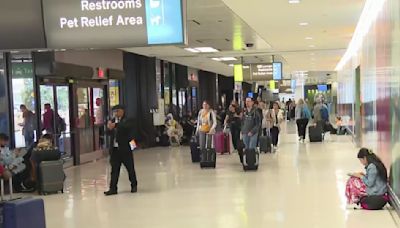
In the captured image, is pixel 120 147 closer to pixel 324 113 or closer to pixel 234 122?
pixel 234 122

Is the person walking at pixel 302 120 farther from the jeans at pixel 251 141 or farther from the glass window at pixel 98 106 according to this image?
the jeans at pixel 251 141

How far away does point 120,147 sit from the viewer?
32.8 feet

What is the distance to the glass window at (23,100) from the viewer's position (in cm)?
1293

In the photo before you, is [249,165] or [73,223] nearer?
[73,223]

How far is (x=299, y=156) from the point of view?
1535 centimetres

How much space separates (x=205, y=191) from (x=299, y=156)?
606 centimetres

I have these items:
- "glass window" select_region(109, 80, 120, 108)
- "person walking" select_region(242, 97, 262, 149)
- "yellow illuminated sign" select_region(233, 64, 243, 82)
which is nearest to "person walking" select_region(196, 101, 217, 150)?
"person walking" select_region(242, 97, 262, 149)

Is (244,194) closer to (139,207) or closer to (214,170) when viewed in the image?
(139,207)

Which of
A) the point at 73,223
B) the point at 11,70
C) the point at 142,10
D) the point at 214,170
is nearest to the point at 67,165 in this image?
the point at 11,70

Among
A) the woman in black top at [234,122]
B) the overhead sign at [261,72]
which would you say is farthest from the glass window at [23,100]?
the overhead sign at [261,72]

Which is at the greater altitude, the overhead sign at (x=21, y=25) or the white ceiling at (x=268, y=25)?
the white ceiling at (x=268, y=25)

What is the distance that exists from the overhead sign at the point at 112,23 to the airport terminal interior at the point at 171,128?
0.01 m

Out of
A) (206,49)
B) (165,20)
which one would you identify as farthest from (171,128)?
(165,20)

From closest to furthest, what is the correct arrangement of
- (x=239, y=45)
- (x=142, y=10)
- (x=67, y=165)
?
(x=142, y=10) → (x=67, y=165) → (x=239, y=45)
